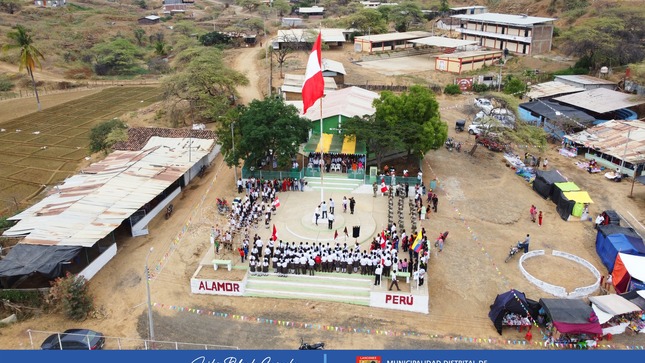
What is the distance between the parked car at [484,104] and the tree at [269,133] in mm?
19036

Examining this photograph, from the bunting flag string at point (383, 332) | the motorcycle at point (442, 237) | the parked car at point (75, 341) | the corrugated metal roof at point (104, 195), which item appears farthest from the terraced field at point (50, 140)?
the motorcycle at point (442, 237)

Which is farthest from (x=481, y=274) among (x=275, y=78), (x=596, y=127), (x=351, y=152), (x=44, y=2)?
(x=44, y=2)

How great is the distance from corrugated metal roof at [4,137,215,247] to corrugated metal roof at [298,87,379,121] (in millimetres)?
7541

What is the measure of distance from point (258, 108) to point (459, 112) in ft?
76.1

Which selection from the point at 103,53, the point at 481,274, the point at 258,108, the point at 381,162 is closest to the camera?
the point at 481,274

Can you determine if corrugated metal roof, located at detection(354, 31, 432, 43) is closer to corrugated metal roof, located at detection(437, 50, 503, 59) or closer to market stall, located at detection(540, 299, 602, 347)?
corrugated metal roof, located at detection(437, 50, 503, 59)

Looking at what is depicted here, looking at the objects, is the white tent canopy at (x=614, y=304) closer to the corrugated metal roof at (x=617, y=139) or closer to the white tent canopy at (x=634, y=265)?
the white tent canopy at (x=634, y=265)

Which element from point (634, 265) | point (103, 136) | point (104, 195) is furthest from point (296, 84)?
point (634, 265)

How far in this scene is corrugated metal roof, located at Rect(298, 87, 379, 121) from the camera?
33594 mm

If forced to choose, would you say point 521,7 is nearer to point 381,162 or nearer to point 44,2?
point 381,162

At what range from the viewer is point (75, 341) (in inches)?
683

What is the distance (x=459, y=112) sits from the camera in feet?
153

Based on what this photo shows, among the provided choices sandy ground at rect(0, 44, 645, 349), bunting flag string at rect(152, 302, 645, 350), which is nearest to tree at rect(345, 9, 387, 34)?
sandy ground at rect(0, 44, 645, 349)

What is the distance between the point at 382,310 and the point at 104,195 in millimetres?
15056
